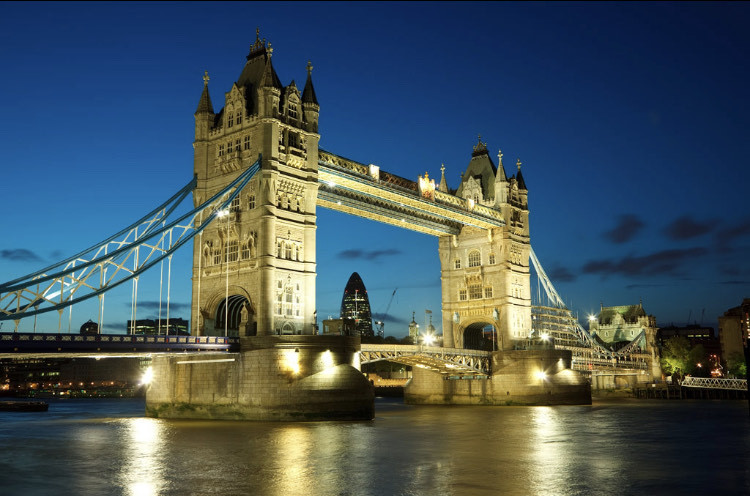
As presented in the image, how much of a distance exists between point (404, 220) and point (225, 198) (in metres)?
22.1

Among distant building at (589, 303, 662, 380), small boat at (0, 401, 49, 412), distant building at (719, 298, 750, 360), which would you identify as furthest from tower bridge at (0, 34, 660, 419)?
distant building at (719, 298, 750, 360)

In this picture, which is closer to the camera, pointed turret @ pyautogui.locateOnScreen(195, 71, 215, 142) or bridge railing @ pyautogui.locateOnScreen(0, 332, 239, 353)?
bridge railing @ pyautogui.locateOnScreen(0, 332, 239, 353)

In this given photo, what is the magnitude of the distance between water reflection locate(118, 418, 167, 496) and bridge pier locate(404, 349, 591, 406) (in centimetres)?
4022

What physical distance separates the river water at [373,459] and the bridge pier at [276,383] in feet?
6.07

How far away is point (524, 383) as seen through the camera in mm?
75375

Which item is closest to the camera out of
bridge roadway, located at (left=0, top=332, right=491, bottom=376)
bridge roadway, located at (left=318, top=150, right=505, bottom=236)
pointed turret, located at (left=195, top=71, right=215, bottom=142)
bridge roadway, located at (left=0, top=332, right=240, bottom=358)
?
bridge roadway, located at (left=0, top=332, right=240, bottom=358)

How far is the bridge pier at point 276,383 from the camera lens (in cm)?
4788

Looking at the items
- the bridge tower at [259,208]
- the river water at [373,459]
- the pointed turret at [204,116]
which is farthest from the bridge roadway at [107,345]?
the pointed turret at [204,116]

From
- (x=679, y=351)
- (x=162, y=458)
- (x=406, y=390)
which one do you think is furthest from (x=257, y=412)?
(x=679, y=351)

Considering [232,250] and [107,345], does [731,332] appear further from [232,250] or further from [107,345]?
[107,345]

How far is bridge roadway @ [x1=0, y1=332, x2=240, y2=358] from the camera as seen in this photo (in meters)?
40.7

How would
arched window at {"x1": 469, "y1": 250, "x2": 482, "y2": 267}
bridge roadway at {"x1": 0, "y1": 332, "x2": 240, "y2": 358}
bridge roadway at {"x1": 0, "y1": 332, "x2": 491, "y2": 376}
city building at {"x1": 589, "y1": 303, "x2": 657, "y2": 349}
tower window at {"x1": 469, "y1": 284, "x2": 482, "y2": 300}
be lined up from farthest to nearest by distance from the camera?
city building at {"x1": 589, "y1": 303, "x2": 657, "y2": 349} < arched window at {"x1": 469, "y1": 250, "x2": 482, "y2": 267} < tower window at {"x1": 469, "y1": 284, "x2": 482, "y2": 300} < bridge roadway at {"x1": 0, "y1": 332, "x2": 491, "y2": 376} < bridge roadway at {"x1": 0, "y1": 332, "x2": 240, "y2": 358}

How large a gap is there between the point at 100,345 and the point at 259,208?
1503 cm

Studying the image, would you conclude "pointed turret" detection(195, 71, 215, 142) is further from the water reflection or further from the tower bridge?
the water reflection
